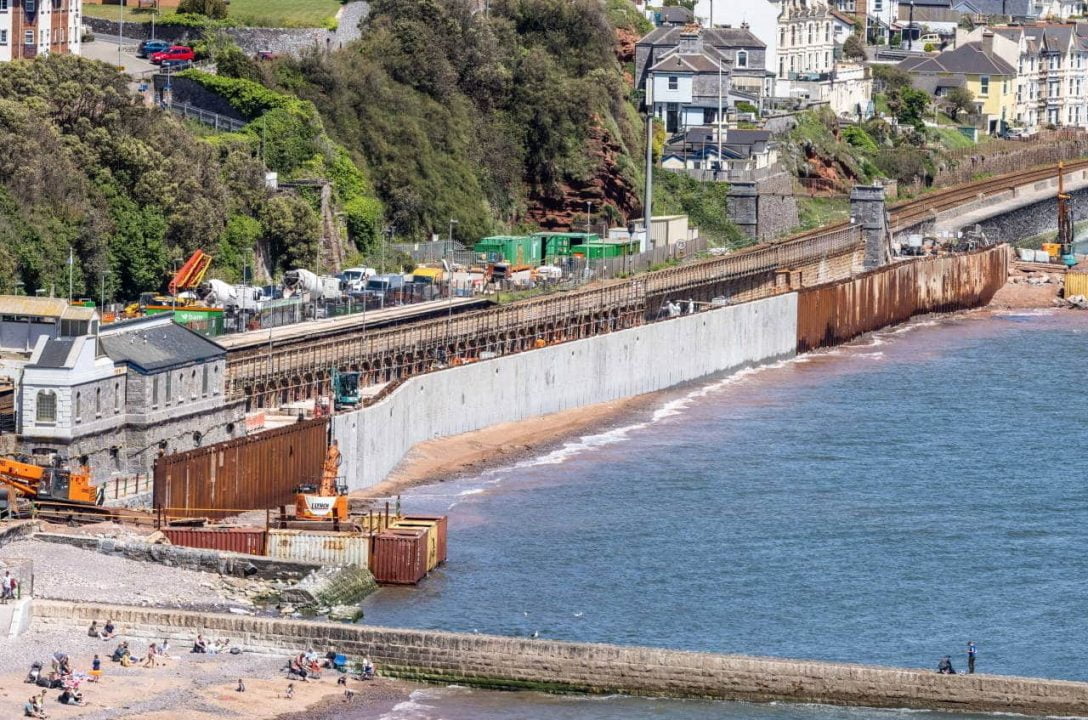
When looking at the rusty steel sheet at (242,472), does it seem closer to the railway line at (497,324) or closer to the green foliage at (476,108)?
the railway line at (497,324)

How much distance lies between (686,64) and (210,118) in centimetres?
5307

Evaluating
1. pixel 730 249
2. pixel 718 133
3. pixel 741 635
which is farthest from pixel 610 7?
pixel 741 635

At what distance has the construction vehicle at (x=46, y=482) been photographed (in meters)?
71.7

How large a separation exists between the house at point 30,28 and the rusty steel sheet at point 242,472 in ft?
139

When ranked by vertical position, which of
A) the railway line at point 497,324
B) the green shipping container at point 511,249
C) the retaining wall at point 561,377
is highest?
the green shipping container at point 511,249

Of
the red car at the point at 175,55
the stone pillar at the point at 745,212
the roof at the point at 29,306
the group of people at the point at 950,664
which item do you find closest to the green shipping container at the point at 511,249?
the red car at the point at 175,55

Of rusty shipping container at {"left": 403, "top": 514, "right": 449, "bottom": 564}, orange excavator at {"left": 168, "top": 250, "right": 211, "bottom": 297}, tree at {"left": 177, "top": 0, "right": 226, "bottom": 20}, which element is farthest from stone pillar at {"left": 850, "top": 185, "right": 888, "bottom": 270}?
rusty shipping container at {"left": 403, "top": 514, "right": 449, "bottom": 564}

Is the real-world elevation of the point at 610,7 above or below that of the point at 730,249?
above

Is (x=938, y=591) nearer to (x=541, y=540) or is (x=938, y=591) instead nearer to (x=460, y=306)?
(x=541, y=540)

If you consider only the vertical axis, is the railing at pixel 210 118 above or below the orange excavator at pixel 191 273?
above

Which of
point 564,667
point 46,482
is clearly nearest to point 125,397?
point 46,482

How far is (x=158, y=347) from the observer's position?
79125 mm

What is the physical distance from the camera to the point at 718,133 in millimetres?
167500

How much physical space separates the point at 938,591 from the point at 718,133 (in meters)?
94.5
